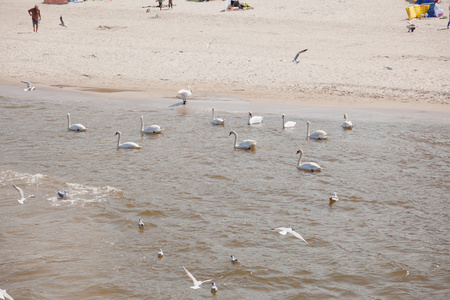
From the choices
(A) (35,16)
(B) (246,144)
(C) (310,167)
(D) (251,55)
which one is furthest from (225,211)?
(A) (35,16)

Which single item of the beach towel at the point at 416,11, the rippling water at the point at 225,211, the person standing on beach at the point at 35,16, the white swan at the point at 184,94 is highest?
the beach towel at the point at 416,11

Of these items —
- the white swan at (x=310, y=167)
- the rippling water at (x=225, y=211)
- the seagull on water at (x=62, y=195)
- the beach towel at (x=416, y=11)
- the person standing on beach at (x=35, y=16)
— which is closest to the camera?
the rippling water at (x=225, y=211)

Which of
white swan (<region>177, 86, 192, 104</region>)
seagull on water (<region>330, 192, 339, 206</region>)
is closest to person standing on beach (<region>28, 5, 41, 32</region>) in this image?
white swan (<region>177, 86, 192, 104</region>)

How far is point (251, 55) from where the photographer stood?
27328mm

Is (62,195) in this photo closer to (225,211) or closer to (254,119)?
(225,211)

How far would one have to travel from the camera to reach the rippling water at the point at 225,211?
29.3 feet

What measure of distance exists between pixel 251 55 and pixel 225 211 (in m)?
17.0

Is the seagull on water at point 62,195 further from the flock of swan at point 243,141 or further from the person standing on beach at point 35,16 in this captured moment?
the person standing on beach at point 35,16

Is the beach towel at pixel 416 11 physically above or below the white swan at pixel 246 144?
above

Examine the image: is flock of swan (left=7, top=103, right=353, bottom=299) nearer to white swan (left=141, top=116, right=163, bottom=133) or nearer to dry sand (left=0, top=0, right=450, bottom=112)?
white swan (left=141, top=116, right=163, bottom=133)

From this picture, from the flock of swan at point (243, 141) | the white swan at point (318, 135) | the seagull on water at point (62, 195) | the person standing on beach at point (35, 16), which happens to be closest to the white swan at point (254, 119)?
the flock of swan at point (243, 141)

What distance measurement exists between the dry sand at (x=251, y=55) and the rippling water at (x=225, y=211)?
407 centimetres

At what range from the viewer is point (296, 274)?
9.10 meters

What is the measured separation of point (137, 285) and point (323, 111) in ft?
45.3
